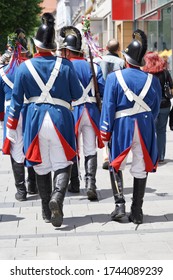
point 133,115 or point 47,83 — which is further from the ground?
point 47,83

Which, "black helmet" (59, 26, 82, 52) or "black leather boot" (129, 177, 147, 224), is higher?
"black helmet" (59, 26, 82, 52)

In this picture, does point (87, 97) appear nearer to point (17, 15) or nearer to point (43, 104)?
point (43, 104)

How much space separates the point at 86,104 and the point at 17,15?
31.9 meters

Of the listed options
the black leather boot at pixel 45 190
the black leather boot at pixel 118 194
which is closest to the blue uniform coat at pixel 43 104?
the black leather boot at pixel 45 190

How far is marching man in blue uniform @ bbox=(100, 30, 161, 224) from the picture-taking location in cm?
618

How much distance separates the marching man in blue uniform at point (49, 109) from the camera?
6.15m

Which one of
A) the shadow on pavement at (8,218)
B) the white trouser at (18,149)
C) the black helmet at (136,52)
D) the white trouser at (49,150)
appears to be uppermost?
the black helmet at (136,52)

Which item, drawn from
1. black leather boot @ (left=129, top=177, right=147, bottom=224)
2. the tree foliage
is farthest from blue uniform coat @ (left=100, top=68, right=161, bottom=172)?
the tree foliage

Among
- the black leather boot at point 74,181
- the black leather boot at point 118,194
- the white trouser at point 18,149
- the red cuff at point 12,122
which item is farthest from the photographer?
the black leather boot at point 74,181

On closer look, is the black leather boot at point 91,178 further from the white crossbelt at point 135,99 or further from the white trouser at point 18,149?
the white crossbelt at point 135,99

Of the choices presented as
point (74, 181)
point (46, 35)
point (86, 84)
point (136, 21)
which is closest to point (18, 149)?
point (74, 181)

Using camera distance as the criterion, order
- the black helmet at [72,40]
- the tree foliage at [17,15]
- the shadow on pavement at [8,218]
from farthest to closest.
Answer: the tree foliage at [17,15]
the black helmet at [72,40]
the shadow on pavement at [8,218]

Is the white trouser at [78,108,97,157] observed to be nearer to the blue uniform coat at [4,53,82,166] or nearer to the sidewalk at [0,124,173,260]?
the sidewalk at [0,124,173,260]

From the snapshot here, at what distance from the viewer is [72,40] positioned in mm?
7430
